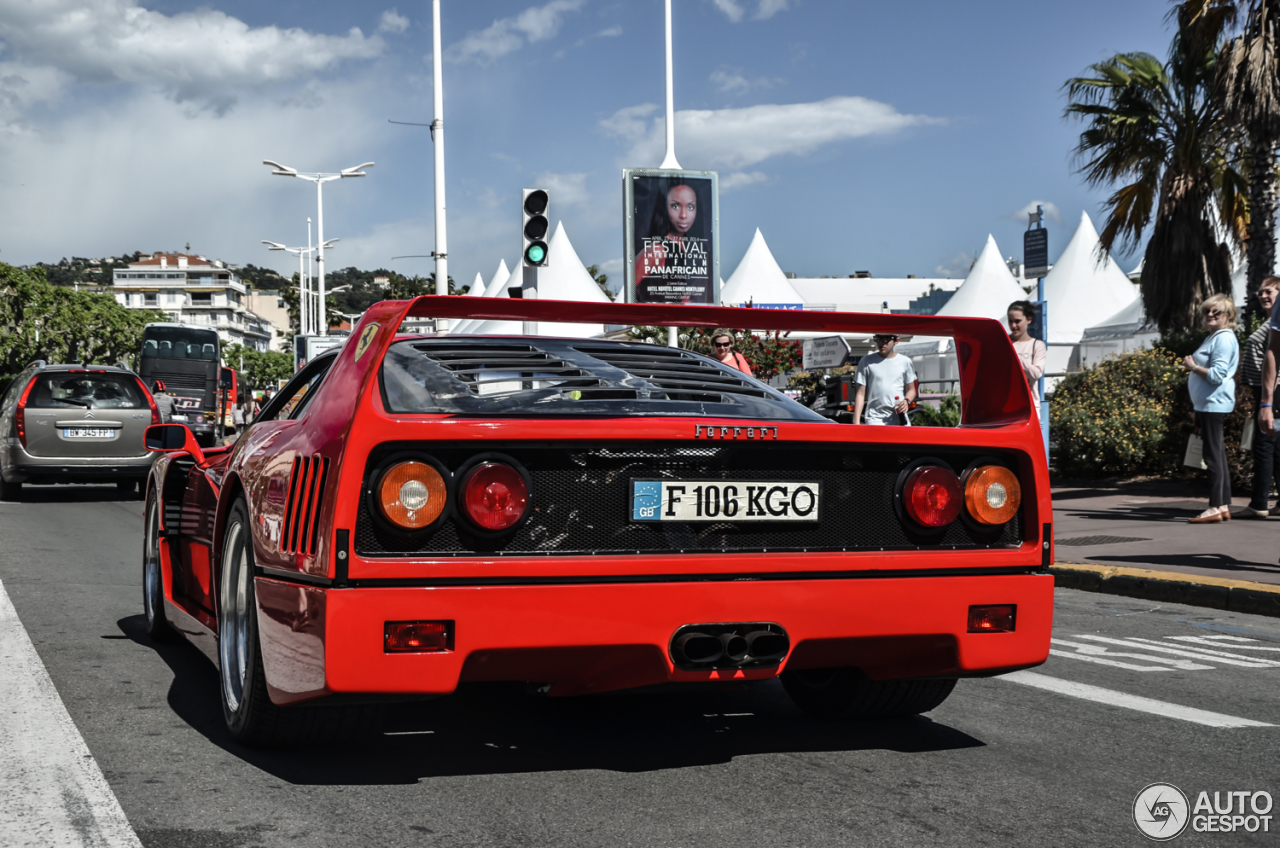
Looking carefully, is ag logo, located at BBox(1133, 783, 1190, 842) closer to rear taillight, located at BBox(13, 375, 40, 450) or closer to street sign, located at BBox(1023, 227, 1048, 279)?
street sign, located at BBox(1023, 227, 1048, 279)

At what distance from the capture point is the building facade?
16975cm

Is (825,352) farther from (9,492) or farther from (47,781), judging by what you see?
(47,781)

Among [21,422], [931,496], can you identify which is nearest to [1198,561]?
[931,496]

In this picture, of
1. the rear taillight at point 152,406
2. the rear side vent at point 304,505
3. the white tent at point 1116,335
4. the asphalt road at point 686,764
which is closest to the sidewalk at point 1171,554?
the asphalt road at point 686,764

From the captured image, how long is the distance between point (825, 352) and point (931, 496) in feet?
81.6

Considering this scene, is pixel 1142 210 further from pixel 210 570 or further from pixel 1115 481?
pixel 210 570

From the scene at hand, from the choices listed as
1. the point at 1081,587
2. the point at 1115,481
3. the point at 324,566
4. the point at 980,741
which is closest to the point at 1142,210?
the point at 1115,481

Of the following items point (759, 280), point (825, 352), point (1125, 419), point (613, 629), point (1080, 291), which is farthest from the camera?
point (759, 280)

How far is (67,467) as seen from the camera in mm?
14938

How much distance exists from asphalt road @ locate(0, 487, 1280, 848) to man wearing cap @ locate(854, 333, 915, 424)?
173 inches

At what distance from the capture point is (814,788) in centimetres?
344

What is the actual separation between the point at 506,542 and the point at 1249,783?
215 cm

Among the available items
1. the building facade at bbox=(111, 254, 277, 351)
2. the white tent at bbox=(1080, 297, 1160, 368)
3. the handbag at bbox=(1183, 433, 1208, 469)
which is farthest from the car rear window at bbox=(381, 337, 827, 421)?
the building facade at bbox=(111, 254, 277, 351)

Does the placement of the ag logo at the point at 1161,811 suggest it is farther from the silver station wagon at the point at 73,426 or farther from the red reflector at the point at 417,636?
the silver station wagon at the point at 73,426
